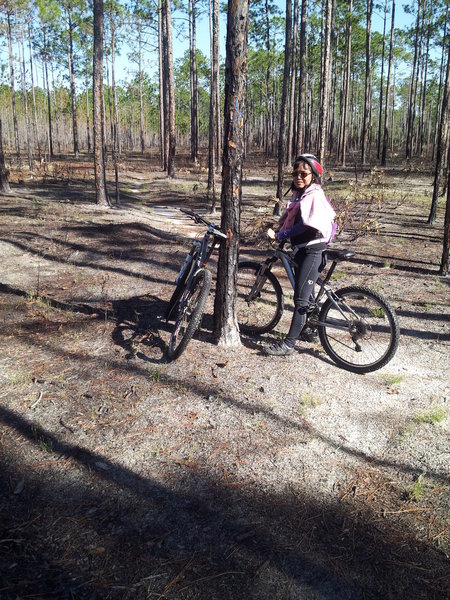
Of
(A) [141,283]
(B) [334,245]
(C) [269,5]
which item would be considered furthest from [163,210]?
(C) [269,5]

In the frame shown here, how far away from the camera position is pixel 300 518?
2.58 meters

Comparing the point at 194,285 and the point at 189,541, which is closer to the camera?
the point at 189,541

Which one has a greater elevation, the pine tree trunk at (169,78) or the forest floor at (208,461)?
the pine tree trunk at (169,78)

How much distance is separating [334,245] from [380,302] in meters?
5.96

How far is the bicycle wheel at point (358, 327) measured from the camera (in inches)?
169

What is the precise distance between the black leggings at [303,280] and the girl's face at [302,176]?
597 millimetres

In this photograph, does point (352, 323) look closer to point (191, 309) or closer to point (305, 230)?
point (305, 230)

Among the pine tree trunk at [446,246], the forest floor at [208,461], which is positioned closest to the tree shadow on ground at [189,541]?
the forest floor at [208,461]

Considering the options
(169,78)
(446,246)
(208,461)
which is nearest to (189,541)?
(208,461)

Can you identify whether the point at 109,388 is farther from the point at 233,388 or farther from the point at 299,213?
the point at 299,213

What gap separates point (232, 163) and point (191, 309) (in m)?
1.45

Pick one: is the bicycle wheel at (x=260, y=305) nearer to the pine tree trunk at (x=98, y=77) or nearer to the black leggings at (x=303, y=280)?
the black leggings at (x=303, y=280)

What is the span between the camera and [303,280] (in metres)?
4.39

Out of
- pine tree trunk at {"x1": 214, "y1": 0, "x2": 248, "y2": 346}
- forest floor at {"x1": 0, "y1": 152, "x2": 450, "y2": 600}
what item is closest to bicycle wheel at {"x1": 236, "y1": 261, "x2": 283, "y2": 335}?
forest floor at {"x1": 0, "y1": 152, "x2": 450, "y2": 600}
